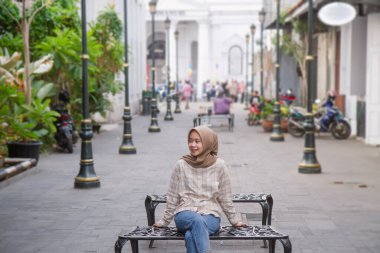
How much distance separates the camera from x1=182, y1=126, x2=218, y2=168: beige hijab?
225 inches

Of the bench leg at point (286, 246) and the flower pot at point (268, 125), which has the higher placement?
the bench leg at point (286, 246)

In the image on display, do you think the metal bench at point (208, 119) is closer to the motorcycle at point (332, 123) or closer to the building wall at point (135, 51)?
the motorcycle at point (332, 123)

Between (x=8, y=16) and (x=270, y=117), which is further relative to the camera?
(x=270, y=117)

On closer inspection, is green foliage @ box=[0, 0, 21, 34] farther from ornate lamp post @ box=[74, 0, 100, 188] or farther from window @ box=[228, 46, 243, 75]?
window @ box=[228, 46, 243, 75]

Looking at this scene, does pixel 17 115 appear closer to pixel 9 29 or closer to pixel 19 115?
pixel 19 115

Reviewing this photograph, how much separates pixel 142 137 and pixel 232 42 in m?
54.4

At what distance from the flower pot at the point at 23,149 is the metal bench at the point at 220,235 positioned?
8543 mm

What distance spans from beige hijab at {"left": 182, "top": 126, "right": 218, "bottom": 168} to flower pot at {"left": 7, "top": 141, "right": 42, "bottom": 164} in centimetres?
869

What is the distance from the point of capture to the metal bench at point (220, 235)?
5637 millimetres

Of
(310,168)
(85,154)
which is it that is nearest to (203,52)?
(310,168)

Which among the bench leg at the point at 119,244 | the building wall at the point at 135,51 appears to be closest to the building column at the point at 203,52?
the building wall at the point at 135,51

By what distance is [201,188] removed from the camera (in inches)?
235

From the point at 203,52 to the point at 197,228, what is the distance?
68293 millimetres

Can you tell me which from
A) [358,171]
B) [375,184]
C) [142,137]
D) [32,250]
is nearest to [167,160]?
[358,171]
